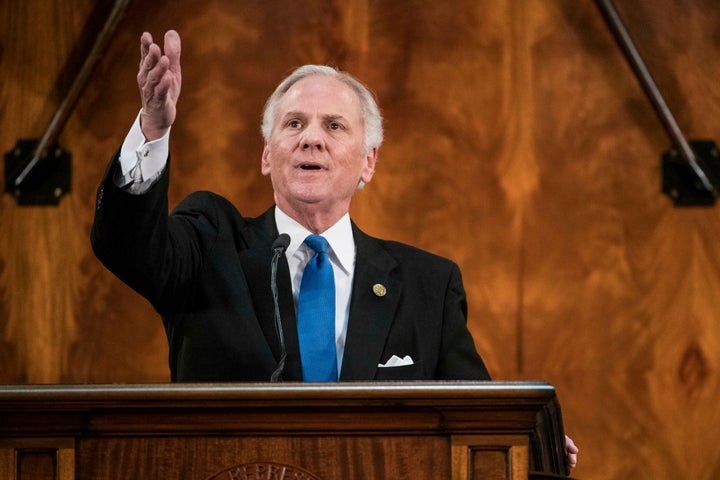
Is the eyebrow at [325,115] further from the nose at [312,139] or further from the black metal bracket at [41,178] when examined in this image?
the black metal bracket at [41,178]

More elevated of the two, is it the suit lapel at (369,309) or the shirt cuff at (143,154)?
the shirt cuff at (143,154)

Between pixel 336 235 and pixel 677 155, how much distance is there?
5.36 feet

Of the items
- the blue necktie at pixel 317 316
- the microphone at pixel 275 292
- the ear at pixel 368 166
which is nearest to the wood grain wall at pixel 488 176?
the ear at pixel 368 166

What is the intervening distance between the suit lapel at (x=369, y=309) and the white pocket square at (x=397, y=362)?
23mm

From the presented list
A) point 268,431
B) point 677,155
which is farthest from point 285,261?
point 677,155

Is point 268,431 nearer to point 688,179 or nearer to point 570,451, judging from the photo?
point 570,451

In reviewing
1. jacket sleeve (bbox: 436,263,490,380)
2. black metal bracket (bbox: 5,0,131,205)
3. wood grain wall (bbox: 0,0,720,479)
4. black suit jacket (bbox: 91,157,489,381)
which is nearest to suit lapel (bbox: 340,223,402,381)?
black suit jacket (bbox: 91,157,489,381)

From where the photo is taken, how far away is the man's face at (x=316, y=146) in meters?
2.40

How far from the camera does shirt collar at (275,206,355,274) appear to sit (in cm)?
236

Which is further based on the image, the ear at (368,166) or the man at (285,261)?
the ear at (368,166)

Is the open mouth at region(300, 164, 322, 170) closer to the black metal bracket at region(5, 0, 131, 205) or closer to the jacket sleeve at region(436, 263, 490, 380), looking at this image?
the jacket sleeve at region(436, 263, 490, 380)

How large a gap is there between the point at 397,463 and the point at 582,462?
2.29 metres

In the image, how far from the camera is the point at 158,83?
1.86 m

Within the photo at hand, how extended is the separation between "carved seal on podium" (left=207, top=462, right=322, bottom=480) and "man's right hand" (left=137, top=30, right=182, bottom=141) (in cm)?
67
